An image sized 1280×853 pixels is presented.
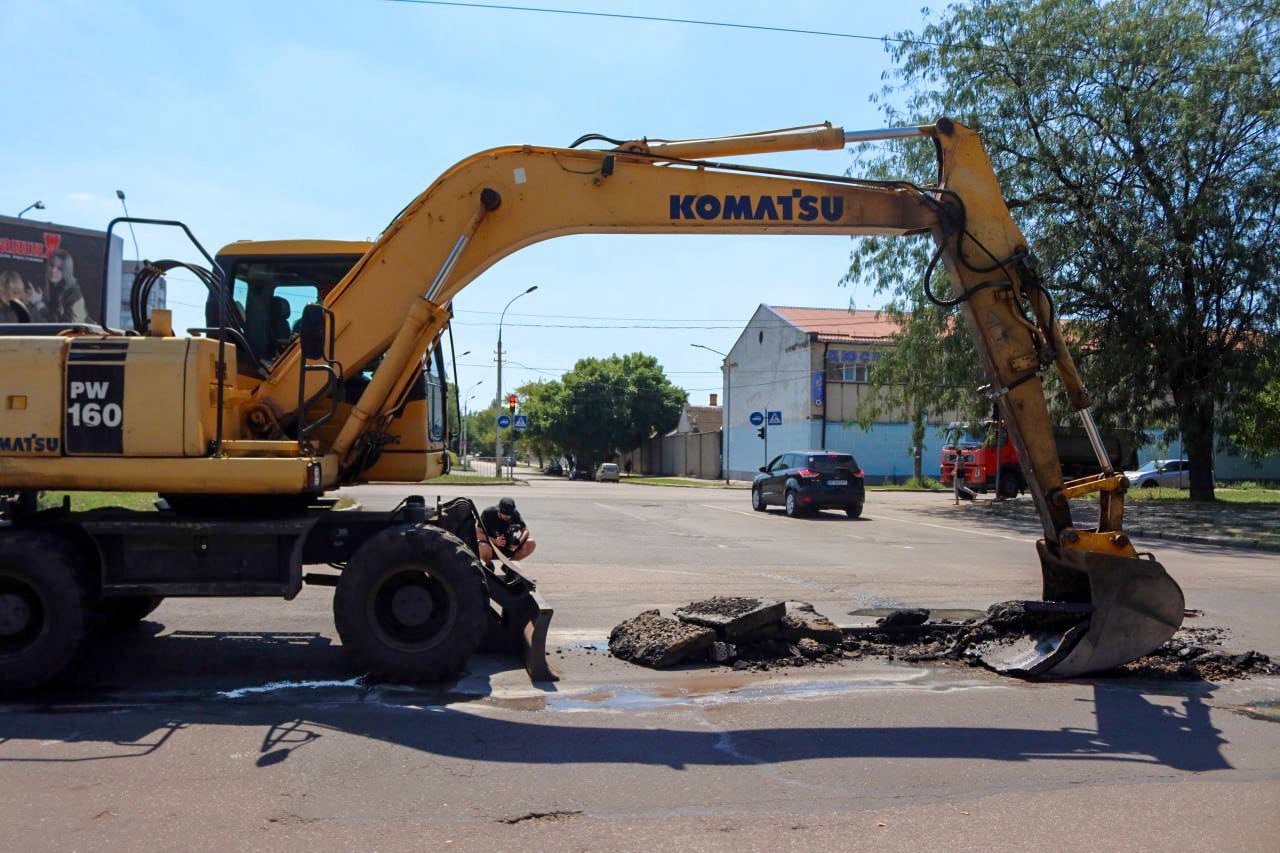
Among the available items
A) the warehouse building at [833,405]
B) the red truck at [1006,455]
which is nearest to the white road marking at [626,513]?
Result: the red truck at [1006,455]

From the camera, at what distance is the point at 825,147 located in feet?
25.2

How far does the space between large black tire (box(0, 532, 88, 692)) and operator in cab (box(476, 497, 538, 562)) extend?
116 inches

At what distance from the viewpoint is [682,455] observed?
218 feet

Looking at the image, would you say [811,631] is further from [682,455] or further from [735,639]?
[682,455]

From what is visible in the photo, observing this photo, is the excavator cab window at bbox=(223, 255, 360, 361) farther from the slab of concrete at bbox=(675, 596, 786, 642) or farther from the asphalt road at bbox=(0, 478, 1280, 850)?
the slab of concrete at bbox=(675, 596, 786, 642)

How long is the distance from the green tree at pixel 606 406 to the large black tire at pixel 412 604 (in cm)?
5655

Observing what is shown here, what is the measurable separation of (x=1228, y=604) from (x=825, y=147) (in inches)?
285

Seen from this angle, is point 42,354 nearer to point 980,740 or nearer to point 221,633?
point 221,633

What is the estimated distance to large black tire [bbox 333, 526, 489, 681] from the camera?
6.78 meters

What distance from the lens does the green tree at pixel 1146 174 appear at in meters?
23.1

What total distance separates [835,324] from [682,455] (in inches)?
676

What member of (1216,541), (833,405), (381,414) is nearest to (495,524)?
(381,414)

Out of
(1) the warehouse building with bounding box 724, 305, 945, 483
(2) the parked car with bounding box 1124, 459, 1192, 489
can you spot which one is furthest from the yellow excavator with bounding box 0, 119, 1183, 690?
(2) the parked car with bounding box 1124, 459, 1192, 489

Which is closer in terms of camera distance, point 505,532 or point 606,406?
point 505,532
